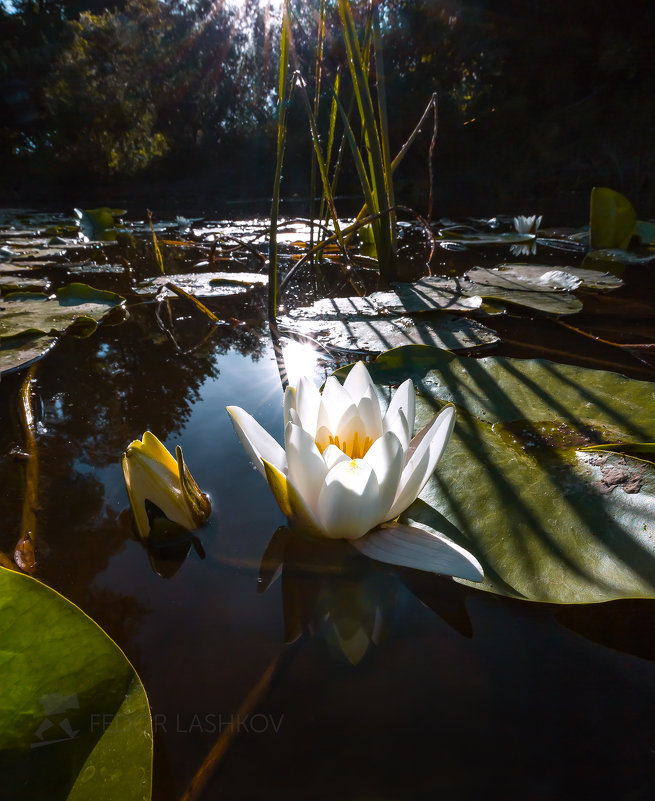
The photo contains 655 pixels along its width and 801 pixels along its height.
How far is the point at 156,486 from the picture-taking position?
497 mm

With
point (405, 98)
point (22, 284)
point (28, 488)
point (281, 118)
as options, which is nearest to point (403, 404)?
point (28, 488)

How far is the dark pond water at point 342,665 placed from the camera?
0.31m

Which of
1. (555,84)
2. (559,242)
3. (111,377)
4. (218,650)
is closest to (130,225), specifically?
(559,242)

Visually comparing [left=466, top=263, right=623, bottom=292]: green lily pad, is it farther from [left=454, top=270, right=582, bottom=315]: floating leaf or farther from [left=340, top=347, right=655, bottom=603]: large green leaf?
[left=340, top=347, right=655, bottom=603]: large green leaf

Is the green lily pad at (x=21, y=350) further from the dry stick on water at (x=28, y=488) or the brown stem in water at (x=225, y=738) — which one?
the brown stem in water at (x=225, y=738)

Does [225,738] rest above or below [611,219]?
below

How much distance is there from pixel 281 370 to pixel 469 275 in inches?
36.7

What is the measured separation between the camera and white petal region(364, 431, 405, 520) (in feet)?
1.35

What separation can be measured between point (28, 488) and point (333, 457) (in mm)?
428

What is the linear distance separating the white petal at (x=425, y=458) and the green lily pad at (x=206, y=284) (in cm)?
133

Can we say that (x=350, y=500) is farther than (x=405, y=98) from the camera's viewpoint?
No

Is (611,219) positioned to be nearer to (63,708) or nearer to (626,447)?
(626,447)

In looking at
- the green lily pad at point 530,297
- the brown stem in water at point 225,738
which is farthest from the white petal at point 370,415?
the green lily pad at point 530,297

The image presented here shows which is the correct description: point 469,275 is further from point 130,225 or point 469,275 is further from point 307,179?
point 307,179
